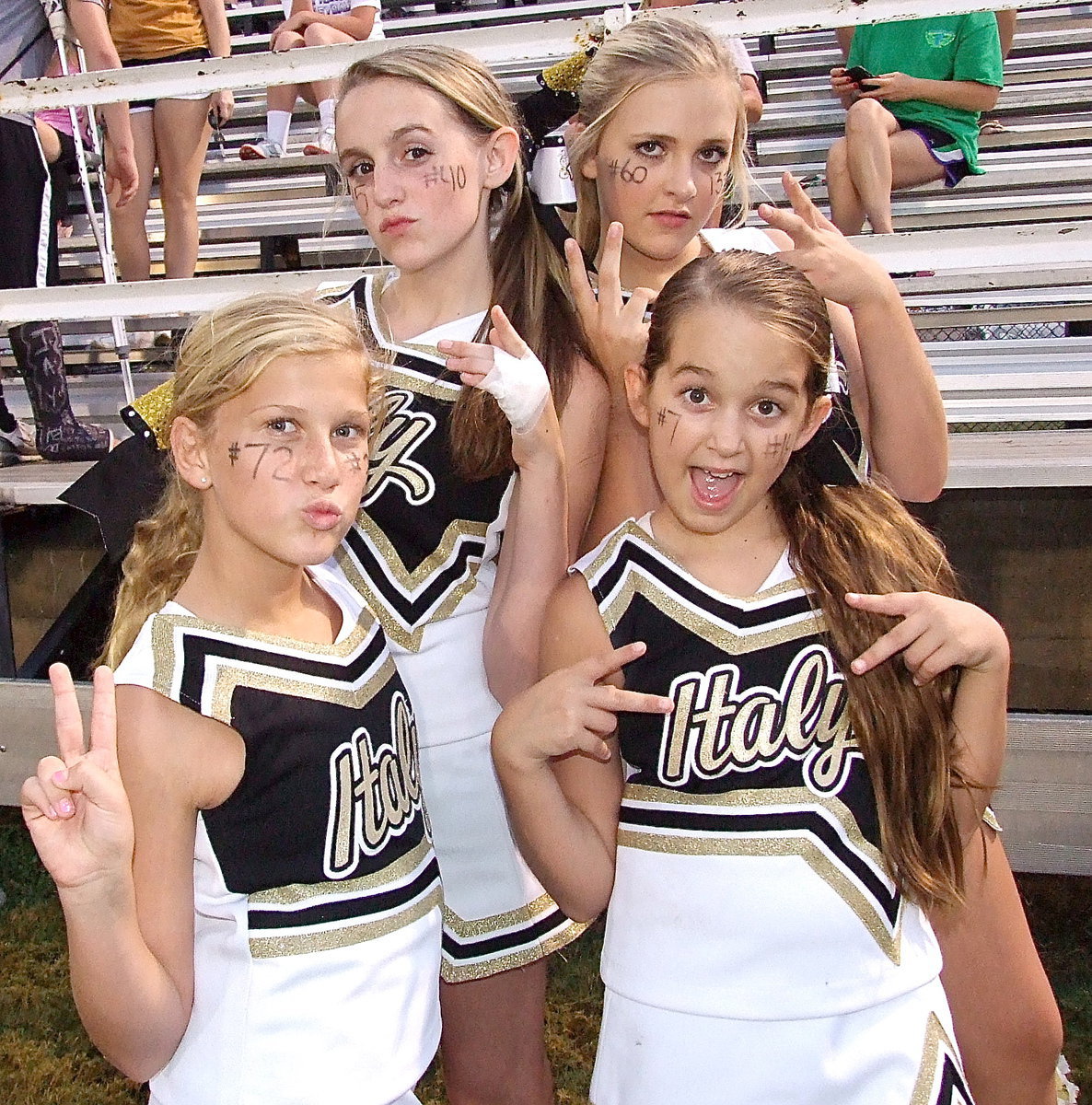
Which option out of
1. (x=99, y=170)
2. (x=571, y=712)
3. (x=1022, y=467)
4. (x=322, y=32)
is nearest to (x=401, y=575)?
(x=571, y=712)

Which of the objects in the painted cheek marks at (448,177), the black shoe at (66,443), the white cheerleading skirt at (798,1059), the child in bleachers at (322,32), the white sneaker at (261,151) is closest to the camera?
the white cheerleading skirt at (798,1059)

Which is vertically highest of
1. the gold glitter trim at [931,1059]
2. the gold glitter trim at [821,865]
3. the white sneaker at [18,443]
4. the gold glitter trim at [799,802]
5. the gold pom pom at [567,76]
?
the gold pom pom at [567,76]

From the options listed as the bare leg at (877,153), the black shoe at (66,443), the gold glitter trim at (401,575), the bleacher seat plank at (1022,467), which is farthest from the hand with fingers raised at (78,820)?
the bare leg at (877,153)

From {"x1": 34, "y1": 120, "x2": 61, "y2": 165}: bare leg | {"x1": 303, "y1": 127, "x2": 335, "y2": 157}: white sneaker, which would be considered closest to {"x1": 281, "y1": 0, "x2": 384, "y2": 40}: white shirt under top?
{"x1": 303, "y1": 127, "x2": 335, "y2": 157}: white sneaker

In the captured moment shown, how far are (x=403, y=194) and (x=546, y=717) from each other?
760 millimetres

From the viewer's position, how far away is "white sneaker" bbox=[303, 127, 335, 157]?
496 centimetres

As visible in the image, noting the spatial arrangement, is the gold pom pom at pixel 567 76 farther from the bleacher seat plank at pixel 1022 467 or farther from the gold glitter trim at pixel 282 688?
the bleacher seat plank at pixel 1022 467

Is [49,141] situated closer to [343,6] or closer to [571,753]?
[343,6]

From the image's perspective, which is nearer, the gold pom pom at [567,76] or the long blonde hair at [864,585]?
the long blonde hair at [864,585]

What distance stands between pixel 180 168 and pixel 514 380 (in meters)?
3.39

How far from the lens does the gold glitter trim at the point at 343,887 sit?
4.23 ft

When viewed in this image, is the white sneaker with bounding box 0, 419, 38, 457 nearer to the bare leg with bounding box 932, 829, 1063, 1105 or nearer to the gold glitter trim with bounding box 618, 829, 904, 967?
the gold glitter trim with bounding box 618, 829, 904, 967

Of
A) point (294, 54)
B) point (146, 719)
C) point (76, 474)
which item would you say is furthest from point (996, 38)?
point (146, 719)

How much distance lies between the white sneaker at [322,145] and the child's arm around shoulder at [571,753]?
369 centimetres
